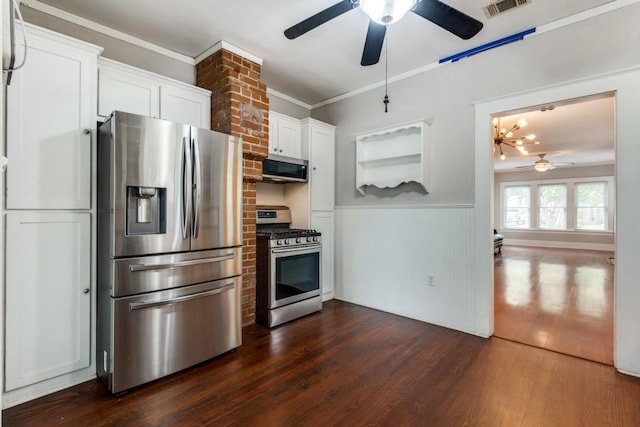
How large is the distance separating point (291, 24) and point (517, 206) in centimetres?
1042

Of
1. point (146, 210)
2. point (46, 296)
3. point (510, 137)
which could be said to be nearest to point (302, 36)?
point (146, 210)

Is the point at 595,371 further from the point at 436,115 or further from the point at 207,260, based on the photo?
the point at 207,260

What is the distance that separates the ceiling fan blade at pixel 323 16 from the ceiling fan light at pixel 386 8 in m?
0.15

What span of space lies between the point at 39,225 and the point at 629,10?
13.9 feet

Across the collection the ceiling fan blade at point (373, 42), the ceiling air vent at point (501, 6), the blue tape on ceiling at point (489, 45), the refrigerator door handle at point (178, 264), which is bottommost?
the refrigerator door handle at point (178, 264)

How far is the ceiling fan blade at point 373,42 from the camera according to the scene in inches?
76.2

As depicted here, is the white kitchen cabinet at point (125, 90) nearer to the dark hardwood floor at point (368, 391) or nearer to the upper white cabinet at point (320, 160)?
the upper white cabinet at point (320, 160)

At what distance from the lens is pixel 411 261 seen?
131 inches

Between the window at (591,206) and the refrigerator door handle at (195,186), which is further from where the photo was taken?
the window at (591,206)

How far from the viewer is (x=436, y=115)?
3.15 m

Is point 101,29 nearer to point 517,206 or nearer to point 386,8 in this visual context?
point 386,8

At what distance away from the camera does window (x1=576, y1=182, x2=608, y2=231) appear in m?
8.78

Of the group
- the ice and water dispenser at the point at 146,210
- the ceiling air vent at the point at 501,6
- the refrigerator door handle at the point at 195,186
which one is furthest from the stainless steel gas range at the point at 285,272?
the ceiling air vent at the point at 501,6

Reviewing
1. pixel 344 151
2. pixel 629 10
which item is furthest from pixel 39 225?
pixel 629 10
